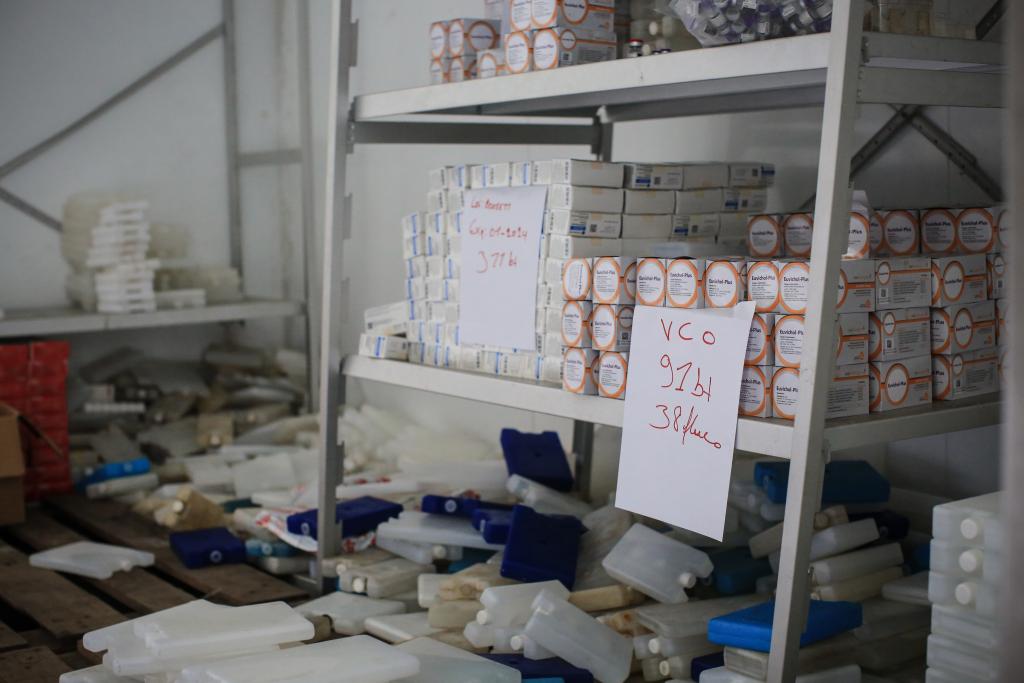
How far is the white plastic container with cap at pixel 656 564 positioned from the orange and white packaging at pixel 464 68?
3.85 feet

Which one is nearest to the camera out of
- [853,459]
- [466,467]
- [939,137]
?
[939,137]

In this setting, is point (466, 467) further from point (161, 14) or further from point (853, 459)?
point (161, 14)

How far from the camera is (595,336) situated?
2316 millimetres

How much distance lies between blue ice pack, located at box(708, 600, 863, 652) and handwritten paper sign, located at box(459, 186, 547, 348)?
78cm

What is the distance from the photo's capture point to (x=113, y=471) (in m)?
4.26

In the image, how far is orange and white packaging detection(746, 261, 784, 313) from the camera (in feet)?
6.63

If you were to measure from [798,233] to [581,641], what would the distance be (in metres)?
0.95

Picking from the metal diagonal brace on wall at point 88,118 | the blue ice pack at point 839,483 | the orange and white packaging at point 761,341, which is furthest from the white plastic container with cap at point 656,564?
the metal diagonal brace on wall at point 88,118

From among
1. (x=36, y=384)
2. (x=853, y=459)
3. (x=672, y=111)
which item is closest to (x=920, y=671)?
(x=853, y=459)

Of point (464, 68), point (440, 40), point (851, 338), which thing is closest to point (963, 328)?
point (851, 338)

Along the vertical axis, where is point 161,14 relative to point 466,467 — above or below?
above

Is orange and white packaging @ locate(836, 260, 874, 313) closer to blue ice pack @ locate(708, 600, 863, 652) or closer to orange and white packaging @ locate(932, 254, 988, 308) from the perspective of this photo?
orange and white packaging @ locate(932, 254, 988, 308)

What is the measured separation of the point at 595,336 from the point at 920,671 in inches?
37.3

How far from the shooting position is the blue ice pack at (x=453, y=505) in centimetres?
304
